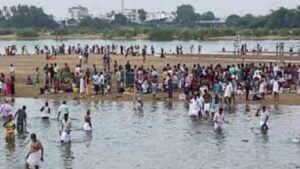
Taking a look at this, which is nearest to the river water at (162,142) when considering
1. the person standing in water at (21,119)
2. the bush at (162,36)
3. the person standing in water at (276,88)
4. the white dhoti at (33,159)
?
the person standing in water at (21,119)

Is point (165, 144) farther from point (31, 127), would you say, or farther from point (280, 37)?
point (280, 37)

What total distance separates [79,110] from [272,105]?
35.0 ft

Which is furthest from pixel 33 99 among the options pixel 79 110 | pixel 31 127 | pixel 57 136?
pixel 57 136

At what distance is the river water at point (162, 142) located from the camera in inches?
1183

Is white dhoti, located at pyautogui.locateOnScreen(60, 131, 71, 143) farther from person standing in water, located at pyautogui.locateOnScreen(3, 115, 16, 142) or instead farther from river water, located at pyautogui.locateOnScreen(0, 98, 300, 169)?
person standing in water, located at pyautogui.locateOnScreen(3, 115, 16, 142)

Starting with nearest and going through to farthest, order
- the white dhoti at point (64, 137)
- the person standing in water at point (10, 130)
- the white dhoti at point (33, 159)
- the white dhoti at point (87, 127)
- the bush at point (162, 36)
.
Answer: the white dhoti at point (33, 159) < the white dhoti at point (64, 137) < the person standing in water at point (10, 130) < the white dhoti at point (87, 127) < the bush at point (162, 36)

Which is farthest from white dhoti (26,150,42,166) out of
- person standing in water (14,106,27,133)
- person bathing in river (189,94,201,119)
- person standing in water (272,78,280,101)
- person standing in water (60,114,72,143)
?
person standing in water (272,78,280,101)

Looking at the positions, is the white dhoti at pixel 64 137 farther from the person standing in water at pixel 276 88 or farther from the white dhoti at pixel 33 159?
the person standing in water at pixel 276 88

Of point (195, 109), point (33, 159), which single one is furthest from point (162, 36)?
point (33, 159)

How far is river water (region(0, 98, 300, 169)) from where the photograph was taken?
30.0 meters

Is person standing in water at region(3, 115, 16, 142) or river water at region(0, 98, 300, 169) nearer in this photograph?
river water at region(0, 98, 300, 169)

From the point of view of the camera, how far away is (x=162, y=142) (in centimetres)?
3428

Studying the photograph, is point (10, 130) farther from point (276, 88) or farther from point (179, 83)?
point (179, 83)

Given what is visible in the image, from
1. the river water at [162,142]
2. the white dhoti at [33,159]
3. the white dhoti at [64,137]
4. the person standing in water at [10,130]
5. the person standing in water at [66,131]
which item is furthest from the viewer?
the person standing in water at [10,130]
